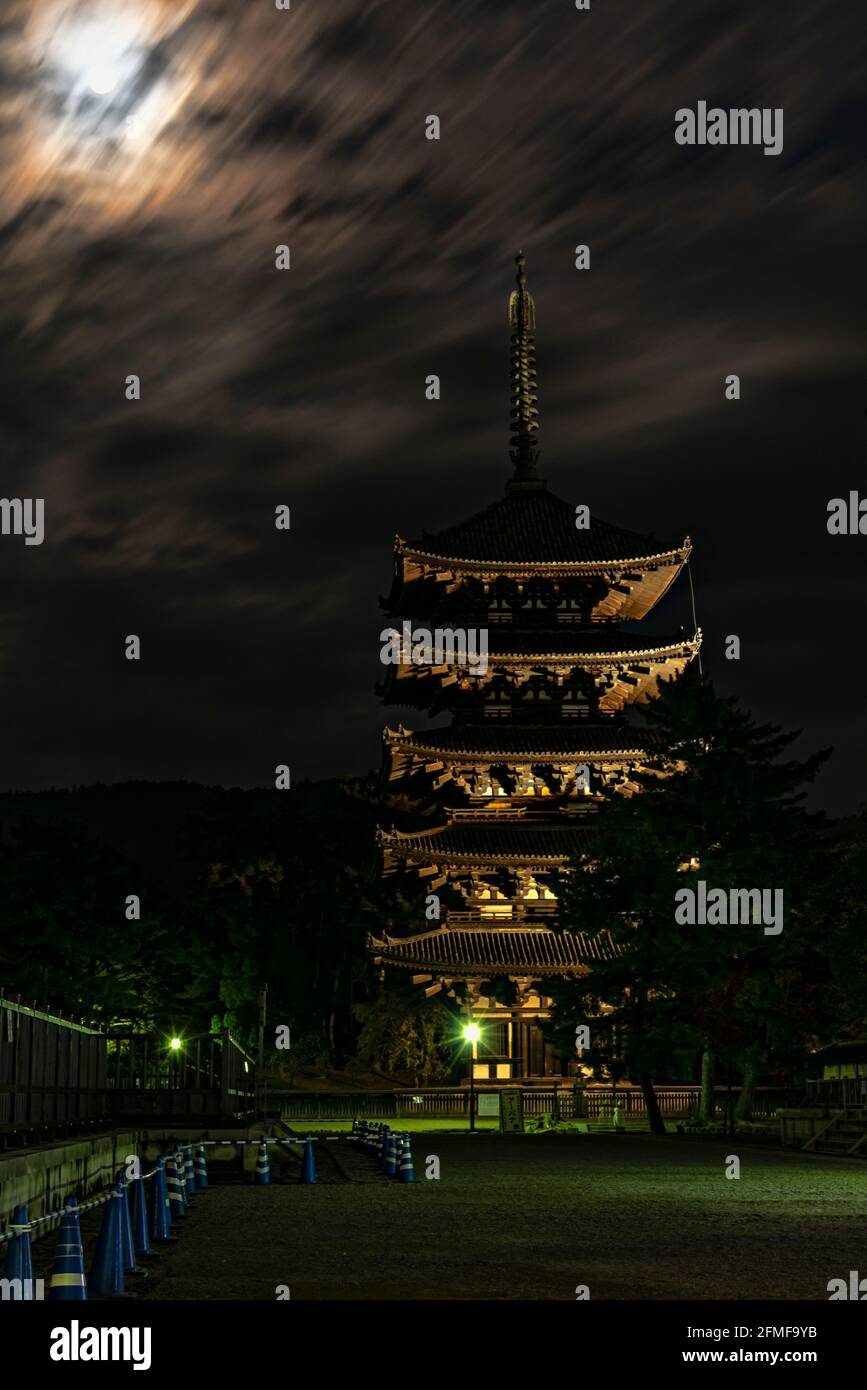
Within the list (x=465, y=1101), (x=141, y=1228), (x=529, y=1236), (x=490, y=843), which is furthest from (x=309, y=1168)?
(x=490, y=843)

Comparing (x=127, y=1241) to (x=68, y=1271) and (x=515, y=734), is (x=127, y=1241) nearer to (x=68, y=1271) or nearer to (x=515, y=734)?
(x=68, y=1271)

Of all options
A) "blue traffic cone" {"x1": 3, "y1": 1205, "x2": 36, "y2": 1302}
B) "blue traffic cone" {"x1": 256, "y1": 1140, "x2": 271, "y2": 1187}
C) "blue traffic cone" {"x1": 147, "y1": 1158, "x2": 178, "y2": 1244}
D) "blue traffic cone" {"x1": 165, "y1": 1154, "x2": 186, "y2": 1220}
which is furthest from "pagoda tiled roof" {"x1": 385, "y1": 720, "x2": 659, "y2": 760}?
"blue traffic cone" {"x1": 3, "y1": 1205, "x2": 36, "y2": 1302}

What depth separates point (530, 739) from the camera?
69750 mm

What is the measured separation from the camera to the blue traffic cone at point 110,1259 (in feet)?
44.0

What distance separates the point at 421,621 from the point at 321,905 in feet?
66.2

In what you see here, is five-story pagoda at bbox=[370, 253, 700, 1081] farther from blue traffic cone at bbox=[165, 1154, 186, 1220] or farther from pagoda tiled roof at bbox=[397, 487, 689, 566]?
blue traffic cone at bbox=[165, 1154, 186, 1220]

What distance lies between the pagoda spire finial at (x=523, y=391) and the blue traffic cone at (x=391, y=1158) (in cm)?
4782

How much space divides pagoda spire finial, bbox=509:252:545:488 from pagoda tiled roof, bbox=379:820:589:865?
52.7ft

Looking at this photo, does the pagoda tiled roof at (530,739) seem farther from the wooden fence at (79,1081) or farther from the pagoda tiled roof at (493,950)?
the wooden fence at (79,1081)

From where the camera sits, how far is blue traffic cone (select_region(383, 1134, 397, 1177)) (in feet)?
100

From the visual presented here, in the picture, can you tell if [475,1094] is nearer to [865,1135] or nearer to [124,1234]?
[865,1135]

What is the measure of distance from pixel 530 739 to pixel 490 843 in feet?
15.1

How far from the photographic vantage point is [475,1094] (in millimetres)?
63531
